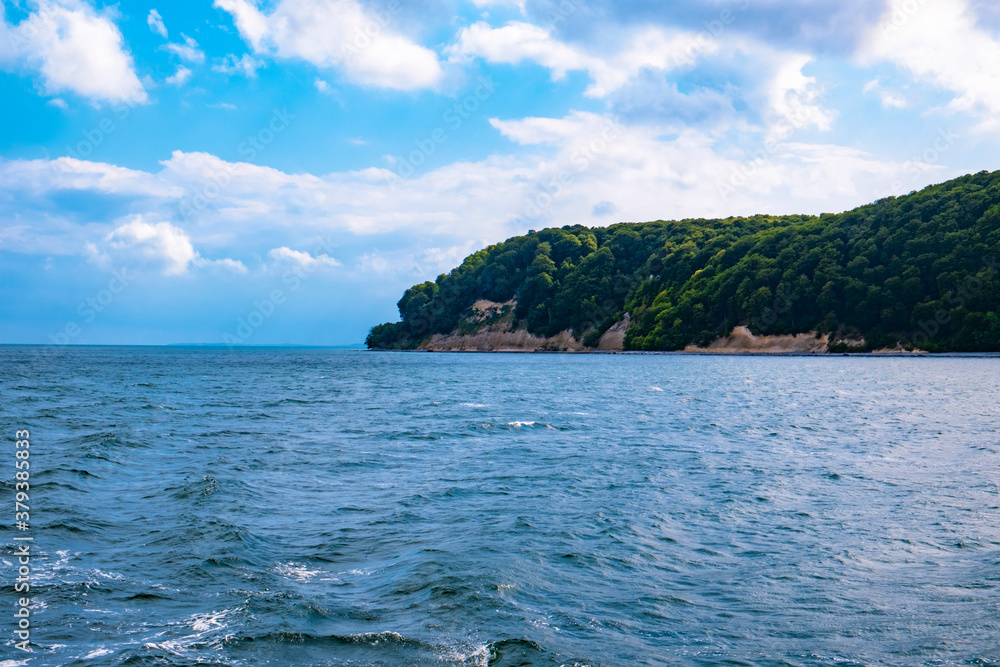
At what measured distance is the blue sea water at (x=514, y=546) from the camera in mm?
9906

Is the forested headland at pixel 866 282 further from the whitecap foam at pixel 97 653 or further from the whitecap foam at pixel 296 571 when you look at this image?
the whitecap foam at pixel 97 653

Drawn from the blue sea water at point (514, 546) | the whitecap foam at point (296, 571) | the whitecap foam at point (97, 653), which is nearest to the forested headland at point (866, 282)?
the blue sea water at point (514, 546)

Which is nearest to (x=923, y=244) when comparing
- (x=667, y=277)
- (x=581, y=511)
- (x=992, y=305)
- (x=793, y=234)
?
(x=992, y=305)

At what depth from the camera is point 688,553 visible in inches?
562

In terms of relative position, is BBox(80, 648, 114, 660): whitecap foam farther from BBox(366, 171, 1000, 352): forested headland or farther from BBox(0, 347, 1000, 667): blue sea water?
BBox(366, 171, 1000, 352): forested headland

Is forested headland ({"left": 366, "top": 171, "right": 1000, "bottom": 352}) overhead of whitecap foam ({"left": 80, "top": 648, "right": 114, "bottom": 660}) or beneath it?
overhead

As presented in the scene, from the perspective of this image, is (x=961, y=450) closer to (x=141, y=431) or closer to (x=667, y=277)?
(x=141, y=431)

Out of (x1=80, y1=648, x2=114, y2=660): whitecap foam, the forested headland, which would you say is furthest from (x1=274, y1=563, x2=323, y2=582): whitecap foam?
the forested headland

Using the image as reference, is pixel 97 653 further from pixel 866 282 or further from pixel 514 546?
pixel 866 282

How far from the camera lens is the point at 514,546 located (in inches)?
578

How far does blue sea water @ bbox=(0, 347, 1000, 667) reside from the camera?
9906 mm

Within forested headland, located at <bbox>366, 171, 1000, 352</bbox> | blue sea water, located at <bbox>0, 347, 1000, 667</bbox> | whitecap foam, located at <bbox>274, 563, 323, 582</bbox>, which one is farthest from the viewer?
forested headland, located at <bbox>366, 171, 1000, 352</bbox>

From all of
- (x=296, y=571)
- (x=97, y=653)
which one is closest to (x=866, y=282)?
(x=296, y=571)

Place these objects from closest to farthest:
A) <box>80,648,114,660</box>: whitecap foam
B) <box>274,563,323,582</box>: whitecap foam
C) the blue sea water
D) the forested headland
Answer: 1. <box>80,648,114,660</box>: whitecap foam
2. the blue sea water
3. <box>274,563,323,582</box>: whitecap foam
4. the forested headland
